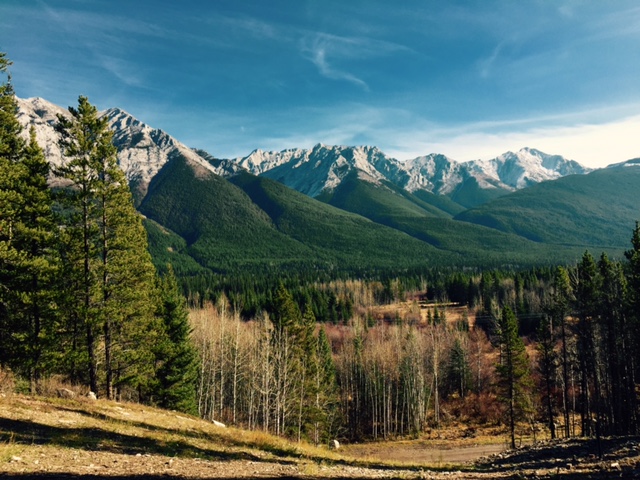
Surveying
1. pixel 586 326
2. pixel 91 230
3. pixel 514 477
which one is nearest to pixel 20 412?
pixel 91 230

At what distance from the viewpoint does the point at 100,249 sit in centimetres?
2358

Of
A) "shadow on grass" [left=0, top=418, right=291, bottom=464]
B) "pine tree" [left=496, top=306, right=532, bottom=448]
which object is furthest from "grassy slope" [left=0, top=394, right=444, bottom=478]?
"pine tree" [left=496, top=306, right=532, bottom=448]

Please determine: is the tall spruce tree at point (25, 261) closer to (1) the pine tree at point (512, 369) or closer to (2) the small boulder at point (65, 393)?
(2) the small boulder at point (65, 393)

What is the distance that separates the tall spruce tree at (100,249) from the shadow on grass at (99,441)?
27.9 ft

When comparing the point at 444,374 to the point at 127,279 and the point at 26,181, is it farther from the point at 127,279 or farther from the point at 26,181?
the point at 26,181

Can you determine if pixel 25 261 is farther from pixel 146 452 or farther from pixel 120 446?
pixel 146 452

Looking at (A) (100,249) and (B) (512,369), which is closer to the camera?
(A) (100,249)

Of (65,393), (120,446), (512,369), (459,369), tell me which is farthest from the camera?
(459,369)

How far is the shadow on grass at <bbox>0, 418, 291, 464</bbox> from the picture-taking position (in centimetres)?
1276

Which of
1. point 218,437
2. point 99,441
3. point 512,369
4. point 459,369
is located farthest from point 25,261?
point 459,369

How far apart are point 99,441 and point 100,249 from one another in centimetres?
1279

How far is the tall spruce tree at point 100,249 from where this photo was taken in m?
22.4

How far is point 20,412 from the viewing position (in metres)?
15.2

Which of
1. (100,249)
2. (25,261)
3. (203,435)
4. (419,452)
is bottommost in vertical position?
(419,452)
